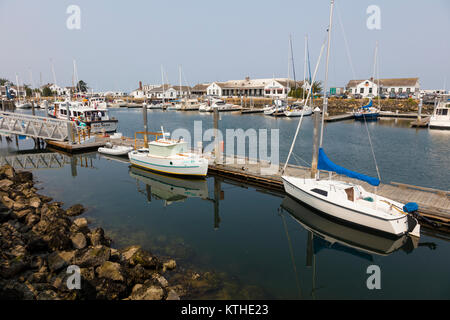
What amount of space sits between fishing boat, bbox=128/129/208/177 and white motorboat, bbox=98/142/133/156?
4.65 metres

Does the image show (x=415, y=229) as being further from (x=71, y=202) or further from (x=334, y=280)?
(x=71, y=202)

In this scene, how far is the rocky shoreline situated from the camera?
8.34m

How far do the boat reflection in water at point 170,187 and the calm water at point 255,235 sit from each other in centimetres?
7

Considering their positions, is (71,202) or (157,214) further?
(71,202)

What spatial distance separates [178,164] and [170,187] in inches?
77.2

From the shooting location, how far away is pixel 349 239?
521 inches

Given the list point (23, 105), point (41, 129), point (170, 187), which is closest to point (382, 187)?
point (170, 187)

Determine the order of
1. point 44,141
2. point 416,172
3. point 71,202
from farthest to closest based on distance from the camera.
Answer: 1. point 44,141
2. point 416,172
3. point 71,202

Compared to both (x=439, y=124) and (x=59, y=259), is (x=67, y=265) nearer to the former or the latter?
(x=59, y=259)

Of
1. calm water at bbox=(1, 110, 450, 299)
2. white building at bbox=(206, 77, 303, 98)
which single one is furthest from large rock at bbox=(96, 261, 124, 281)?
white building at bbox=(206, 77, 303, 98)

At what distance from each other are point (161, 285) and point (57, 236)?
4.94 metres
